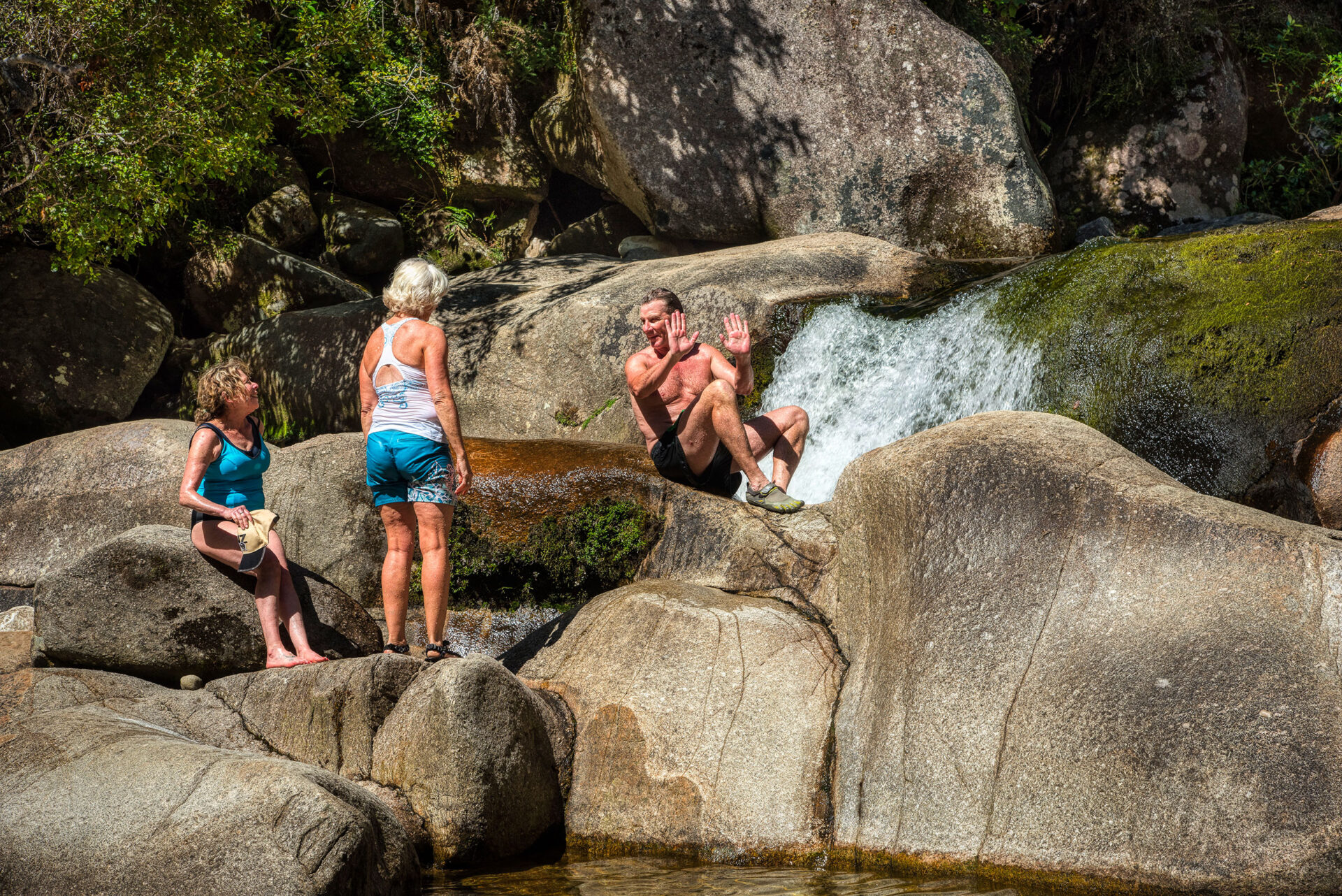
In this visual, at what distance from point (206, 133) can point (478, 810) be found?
6.56 metres

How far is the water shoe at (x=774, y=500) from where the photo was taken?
6000 mm

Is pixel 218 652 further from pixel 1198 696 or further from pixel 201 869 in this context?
pixel 1198 696

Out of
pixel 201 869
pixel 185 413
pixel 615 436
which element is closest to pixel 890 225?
pixel 615 436

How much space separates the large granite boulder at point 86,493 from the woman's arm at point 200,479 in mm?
2034

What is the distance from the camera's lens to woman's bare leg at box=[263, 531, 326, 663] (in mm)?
5359

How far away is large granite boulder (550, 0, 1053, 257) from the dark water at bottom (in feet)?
28.4

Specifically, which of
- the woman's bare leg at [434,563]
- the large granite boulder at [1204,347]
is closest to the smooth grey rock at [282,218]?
the large granite boulder at [1204,347]

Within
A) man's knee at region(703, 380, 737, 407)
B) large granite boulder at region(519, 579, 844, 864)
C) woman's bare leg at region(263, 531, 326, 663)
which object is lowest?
large granite boulder at region(519, 579, 844, 864)

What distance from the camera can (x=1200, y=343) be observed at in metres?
6.76

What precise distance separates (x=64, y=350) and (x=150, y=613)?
22.6 feet

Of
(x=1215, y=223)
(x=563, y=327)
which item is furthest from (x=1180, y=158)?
(x=563, y=327)

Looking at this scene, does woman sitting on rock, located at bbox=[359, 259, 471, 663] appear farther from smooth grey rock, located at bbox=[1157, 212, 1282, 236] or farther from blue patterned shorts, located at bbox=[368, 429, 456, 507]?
smooth grey rock, located at bbox=[1157, 212, 1282, 236]

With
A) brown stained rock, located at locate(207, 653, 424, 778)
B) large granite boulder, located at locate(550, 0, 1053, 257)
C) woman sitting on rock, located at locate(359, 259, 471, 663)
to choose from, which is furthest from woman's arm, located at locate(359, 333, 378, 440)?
large granite boulder, located at locate(550, 0, 1053, 257)

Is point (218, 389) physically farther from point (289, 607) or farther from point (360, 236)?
point (360, 236)
